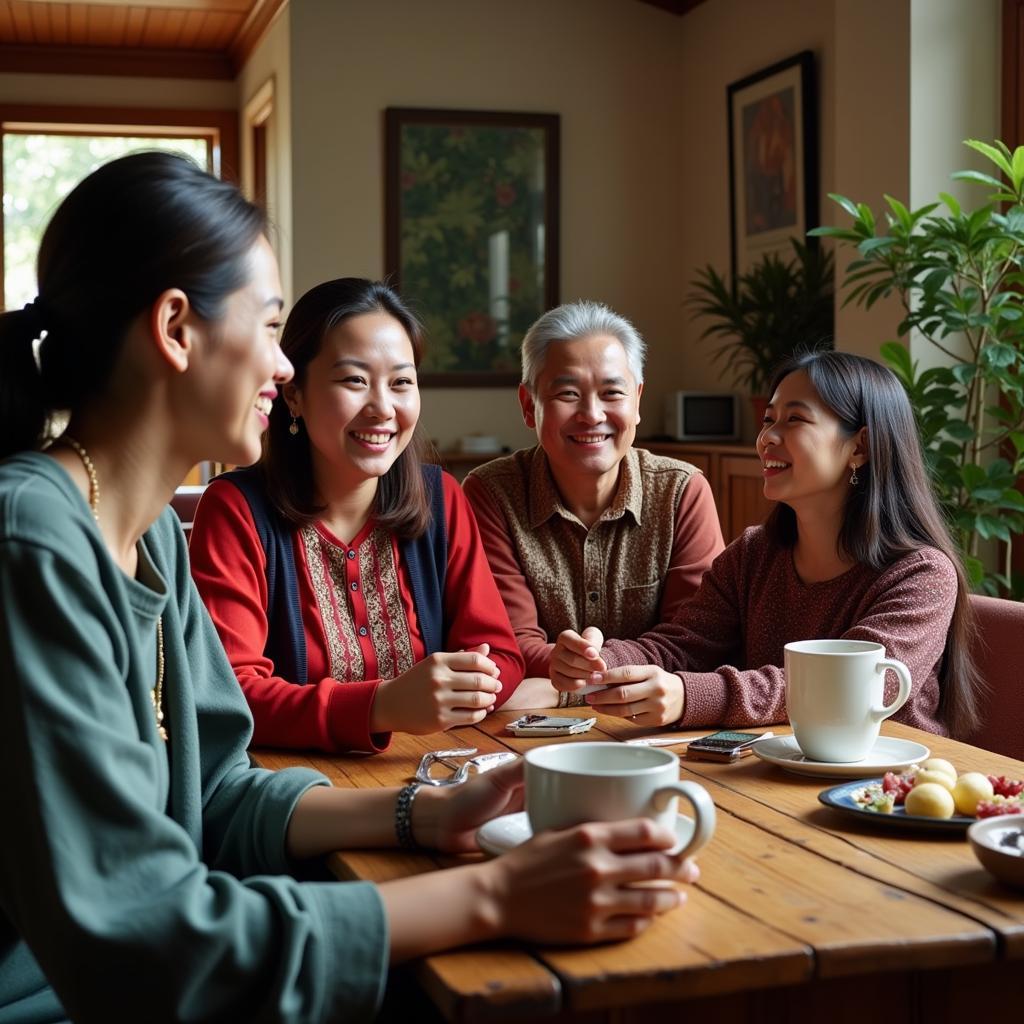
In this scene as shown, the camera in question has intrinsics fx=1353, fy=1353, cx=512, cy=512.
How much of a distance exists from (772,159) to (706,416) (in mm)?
1082

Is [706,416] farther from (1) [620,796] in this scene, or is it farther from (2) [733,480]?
(1) [620,796]

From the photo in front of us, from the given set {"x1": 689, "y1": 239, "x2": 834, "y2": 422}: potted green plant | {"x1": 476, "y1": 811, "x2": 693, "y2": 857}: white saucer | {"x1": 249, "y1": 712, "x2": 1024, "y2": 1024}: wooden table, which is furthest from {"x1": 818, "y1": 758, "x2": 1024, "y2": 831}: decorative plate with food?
{"x1": 689, "y1": 239, "x2": 834, "y2": 422}: potted green plant

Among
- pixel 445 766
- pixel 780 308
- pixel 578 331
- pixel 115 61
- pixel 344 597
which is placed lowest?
pixel 445 766

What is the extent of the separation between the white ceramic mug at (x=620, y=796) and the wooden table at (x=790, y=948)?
2.9 inches

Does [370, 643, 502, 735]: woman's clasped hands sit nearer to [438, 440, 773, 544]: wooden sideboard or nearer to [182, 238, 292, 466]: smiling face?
[182, 238, 292, 466]: smiling face

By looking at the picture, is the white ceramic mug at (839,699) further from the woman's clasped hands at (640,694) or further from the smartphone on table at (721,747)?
the woman's clasped hands at (640,694)

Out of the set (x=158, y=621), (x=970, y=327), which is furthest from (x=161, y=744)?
(x=970, y=327)

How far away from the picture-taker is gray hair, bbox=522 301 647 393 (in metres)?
2.43

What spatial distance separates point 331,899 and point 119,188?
0.61 metres

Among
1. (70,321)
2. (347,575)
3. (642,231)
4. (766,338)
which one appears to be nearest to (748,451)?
(766,338)

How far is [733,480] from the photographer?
519cm

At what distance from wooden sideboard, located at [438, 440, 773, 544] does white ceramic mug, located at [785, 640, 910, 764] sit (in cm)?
331

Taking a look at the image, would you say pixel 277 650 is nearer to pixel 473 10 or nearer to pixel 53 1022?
pixel 53 1022

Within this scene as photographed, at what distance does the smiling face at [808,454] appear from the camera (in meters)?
2.00
